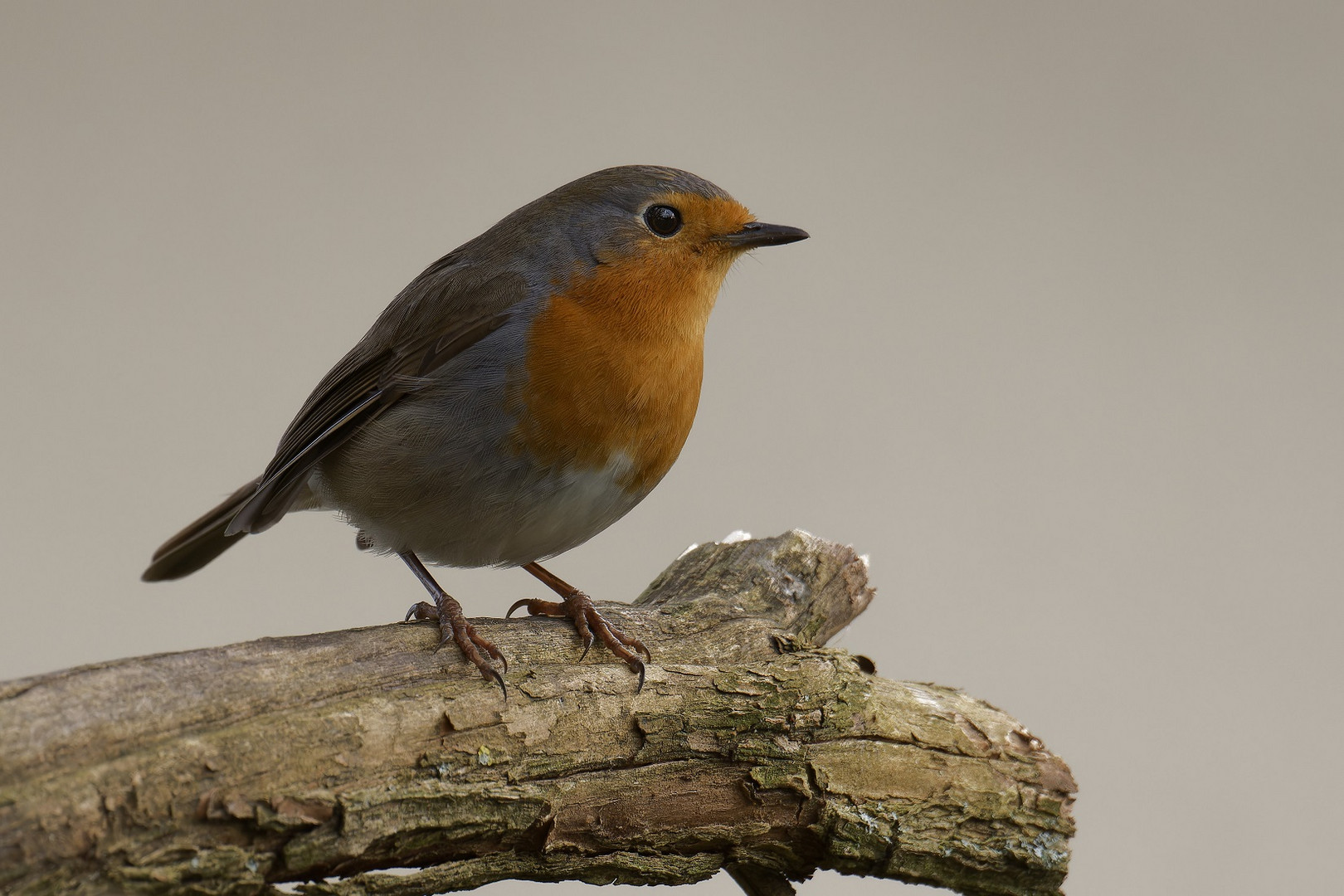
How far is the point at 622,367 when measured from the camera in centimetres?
330

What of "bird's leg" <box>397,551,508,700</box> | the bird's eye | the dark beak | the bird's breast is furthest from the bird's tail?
the dark beak

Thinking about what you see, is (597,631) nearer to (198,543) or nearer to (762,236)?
(762,236)

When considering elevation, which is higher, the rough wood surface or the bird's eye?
the bird's eye

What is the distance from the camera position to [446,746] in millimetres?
2752

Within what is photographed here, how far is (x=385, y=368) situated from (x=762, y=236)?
46.3 inches

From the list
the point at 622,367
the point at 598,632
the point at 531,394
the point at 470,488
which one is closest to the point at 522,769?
the point at 598,632

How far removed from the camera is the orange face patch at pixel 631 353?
323 cm

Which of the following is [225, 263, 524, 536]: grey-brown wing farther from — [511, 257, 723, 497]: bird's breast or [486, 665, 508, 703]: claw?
[486, 665, 508, 703]: claw

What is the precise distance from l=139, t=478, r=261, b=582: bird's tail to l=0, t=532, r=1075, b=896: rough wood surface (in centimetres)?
124

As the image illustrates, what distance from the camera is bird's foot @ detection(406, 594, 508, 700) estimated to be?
2969mm

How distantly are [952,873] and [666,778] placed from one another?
86cm

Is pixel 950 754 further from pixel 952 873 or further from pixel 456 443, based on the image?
pixel 456 443

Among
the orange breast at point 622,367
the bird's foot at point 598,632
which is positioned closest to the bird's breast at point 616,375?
the orange breast at point 622,367

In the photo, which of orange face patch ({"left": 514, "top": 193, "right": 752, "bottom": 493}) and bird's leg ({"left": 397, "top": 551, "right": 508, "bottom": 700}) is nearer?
bird's leg ({"left": 397, "top": 551, "right": 508, "bottom": 700})
